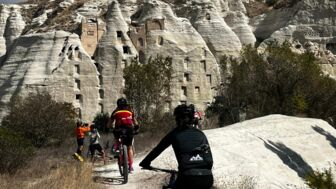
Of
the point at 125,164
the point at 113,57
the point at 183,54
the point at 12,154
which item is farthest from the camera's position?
the point at 183,54

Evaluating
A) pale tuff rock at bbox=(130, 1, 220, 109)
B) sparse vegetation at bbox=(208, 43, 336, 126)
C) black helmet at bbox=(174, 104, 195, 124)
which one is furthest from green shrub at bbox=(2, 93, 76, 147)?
black helmet at bbox=(174, 104, 195, 124)

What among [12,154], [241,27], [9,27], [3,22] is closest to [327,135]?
[12,154]

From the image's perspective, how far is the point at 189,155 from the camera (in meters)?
5.71

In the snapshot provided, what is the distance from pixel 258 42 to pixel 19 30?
21.3 meters

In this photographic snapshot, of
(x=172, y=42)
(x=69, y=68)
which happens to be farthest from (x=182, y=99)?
(x=69, y=68)

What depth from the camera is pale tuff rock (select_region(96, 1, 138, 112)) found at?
4238cm

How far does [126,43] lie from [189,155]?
1528 inches

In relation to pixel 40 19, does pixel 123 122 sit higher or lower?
higher

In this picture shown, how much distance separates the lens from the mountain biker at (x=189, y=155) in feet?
18.6

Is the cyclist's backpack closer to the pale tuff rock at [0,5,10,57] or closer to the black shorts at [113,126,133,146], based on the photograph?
the black shorts at [113,126,133,146]

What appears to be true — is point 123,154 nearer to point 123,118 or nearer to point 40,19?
point 123,118

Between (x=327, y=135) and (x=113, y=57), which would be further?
(x=113, y=57)

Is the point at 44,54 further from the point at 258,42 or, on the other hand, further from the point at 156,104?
the point at 258,42

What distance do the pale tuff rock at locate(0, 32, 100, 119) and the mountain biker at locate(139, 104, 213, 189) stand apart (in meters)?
35.0
